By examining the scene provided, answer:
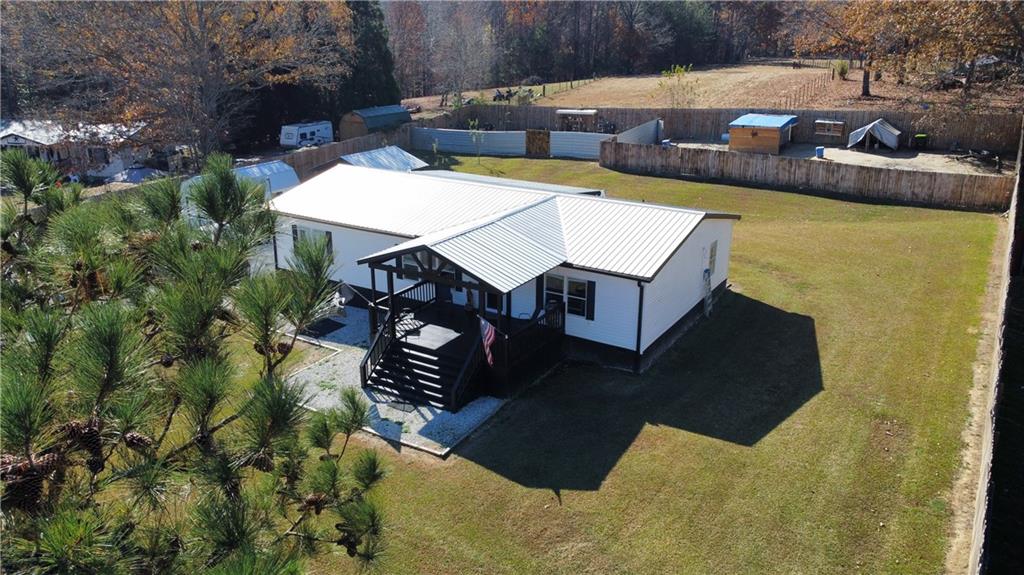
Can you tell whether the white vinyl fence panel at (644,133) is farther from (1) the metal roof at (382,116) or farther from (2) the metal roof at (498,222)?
(2) the metal roof at (498,222)

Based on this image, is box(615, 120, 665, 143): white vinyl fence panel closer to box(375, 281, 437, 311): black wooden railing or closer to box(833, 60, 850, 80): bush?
box(833, 60, 850, 80): bush

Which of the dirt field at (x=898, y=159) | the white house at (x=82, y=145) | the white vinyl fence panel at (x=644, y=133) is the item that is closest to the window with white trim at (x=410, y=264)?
the white vinyl fence panel at (x=644, y=133)

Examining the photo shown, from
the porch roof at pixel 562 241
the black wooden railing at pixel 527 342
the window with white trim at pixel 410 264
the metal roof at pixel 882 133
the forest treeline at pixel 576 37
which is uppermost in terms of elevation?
the forest treeline at pixel 576 37

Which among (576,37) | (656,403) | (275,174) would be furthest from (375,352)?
(576,37)

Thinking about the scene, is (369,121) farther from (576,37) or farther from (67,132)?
(576,37)

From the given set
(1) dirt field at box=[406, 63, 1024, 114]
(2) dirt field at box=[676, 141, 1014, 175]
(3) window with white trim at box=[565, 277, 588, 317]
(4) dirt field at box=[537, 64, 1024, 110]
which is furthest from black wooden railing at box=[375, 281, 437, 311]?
(4) dirt field at box=[537, 64, 1024, 110]

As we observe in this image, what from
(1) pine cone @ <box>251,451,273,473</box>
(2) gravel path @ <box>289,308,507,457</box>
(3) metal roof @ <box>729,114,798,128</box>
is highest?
(1) pine cone @ <box>251,451,273,473</box>
